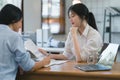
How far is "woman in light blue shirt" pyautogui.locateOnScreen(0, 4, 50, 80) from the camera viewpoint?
157 cm

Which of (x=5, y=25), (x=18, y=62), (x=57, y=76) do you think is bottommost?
(x=57, y=76)

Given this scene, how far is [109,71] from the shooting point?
1652mm

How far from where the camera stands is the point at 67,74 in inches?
64.2

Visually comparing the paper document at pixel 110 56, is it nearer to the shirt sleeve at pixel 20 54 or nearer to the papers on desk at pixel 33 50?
the papers on desk at pixel 33 50

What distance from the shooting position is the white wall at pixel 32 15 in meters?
5.05

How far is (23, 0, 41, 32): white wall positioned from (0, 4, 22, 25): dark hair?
11.0 feet

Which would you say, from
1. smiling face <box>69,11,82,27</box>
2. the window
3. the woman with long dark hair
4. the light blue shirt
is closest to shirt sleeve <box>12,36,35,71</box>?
the light blue shirt

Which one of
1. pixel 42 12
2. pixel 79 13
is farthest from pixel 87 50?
pixel 42 12

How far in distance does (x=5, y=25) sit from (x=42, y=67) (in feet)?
1.35

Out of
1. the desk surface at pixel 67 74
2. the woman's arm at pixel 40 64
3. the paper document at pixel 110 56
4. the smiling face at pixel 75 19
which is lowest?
the desk surface at pixel 67 74

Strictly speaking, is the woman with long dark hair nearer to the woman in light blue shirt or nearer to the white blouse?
the white blouse

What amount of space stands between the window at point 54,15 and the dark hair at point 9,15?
4047 mm

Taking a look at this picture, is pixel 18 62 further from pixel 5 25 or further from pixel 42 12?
pixel 42 12

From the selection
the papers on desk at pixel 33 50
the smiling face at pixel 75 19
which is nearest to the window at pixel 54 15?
the smiling face at pixel 75 19
